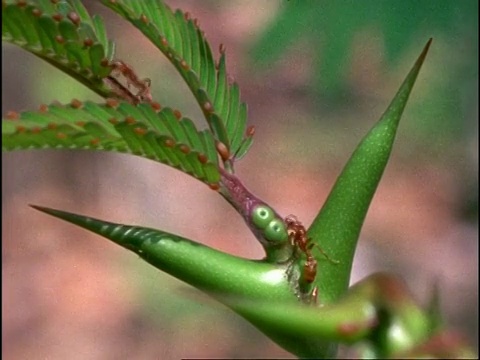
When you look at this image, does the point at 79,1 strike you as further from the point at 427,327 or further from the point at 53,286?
the point at 53,286

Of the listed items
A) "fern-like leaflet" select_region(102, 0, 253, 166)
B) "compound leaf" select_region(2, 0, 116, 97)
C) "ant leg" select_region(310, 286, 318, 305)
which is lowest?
"ant leg" select_region(310, 286, 318, 305)

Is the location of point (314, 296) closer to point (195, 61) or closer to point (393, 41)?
point (195, 61)

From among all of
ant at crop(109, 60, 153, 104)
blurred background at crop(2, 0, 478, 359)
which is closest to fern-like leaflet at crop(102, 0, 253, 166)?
ant at crop(109, 60, 153, 104)

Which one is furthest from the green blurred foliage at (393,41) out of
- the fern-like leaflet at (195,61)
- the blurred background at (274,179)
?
the fern-like leaflet at (195,61)

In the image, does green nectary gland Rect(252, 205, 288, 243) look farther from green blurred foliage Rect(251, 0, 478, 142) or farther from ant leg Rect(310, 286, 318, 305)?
green blurred foliage Rect(251, 0, 478, 142)

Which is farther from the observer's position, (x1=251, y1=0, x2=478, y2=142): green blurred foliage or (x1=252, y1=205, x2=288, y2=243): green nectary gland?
(x1=251, y1=0, x2=478, y2=142): green blurred foliage

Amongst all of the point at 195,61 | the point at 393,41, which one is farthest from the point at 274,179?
the point at 195,61

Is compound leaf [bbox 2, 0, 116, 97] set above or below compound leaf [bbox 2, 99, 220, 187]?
above

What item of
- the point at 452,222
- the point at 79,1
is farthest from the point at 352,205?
the point at 452,222
